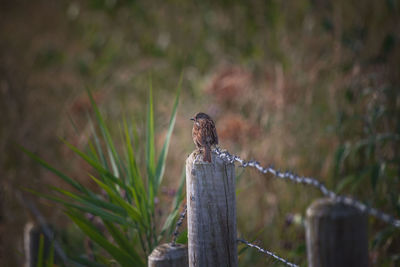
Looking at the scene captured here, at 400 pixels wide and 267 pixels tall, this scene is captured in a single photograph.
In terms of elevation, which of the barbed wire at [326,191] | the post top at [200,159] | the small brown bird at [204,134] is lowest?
the barbed wire at [326,191]

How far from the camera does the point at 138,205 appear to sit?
152cm

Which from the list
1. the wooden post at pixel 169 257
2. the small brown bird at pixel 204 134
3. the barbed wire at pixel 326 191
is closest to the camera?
the barbed wire at pixel 326 191

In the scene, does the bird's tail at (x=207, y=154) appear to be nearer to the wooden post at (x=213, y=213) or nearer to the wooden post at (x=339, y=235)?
the wooden post at (x=213, y=213)

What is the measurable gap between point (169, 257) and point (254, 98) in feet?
8.03

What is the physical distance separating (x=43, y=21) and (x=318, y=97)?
19.3 ft

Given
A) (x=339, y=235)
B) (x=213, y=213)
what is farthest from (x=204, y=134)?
(x=339, y=235)

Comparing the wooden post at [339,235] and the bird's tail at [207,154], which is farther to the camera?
the bird's tail at [207,154]

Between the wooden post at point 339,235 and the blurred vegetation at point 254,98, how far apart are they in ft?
2.79

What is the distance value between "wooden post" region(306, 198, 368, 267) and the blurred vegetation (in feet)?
2.79

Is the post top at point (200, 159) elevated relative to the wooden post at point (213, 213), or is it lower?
elevated

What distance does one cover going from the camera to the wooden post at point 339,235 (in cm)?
81

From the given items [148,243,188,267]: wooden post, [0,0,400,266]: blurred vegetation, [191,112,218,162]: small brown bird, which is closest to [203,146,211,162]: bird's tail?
[191,112,218,162]: small brown bird

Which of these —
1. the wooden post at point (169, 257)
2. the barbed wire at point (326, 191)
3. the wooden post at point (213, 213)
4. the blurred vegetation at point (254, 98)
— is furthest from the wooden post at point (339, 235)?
the blurred vegetation at point (254, 98)

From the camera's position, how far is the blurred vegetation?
7.84ft
